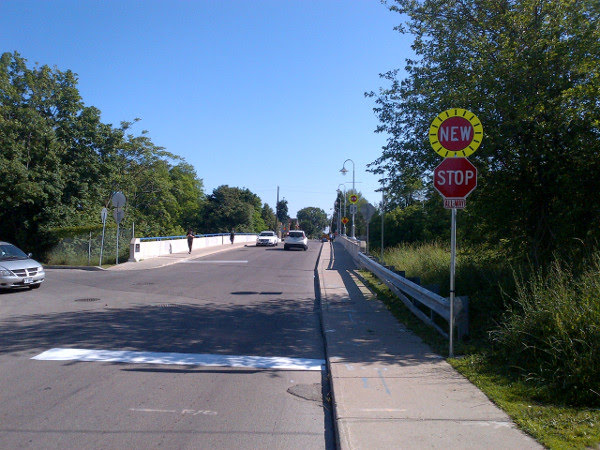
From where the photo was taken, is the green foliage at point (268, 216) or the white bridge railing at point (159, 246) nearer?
the white bridge railing at point (159, 246)

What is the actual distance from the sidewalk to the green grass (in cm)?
13

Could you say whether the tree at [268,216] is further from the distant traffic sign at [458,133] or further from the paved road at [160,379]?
the distant traffic sign at [458,133]

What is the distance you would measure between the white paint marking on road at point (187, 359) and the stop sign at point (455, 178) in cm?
314

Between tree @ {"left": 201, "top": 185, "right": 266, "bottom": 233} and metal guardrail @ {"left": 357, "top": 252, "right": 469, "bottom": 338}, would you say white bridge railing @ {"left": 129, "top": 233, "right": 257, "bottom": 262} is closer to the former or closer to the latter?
metal guardrail @ {"left": 357, "top": 252, "right": 469, "bottom": 338}

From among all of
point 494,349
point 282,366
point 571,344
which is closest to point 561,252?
point 494,349

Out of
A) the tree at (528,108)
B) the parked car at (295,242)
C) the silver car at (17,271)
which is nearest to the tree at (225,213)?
the parked car at (295,242)

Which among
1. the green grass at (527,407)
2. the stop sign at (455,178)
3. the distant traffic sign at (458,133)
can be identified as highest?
the distant traffic sign at (458,133)

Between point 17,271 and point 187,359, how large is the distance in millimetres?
9841

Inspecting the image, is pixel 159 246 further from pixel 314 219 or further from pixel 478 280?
pixel 314 219

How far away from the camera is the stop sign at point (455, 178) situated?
7.70m

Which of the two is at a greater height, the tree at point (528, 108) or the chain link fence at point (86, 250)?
→ the tree at point (528, 108)

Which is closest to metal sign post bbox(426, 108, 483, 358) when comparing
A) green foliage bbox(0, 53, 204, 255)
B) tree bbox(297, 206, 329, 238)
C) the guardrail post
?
the guardrail post

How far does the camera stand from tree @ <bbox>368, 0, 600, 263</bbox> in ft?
30.3

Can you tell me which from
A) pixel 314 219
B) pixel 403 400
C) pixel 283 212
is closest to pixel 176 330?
pixel 403 400
